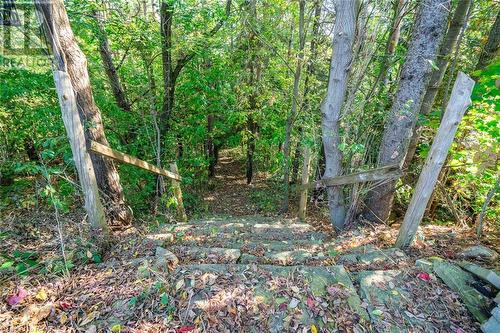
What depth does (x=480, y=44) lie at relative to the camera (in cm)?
448

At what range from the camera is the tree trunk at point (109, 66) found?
5.10m

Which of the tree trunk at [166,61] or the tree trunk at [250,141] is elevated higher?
the tree trunk at [166,61]

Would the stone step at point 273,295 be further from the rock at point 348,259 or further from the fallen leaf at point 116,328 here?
the fallen leaf at point 116,328

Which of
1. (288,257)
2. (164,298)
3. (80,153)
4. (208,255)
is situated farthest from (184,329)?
(80,153)

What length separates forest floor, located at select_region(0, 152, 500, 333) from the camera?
188 centimetres

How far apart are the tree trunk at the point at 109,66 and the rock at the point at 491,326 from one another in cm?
666

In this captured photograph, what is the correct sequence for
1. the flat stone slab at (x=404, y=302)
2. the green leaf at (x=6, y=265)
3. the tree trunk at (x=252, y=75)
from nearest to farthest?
the flat stone slab at (x=404, y=302) < the green leaf at (x=6, y=265) < the tree trunk at (x=252, y=75)

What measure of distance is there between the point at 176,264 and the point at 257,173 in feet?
34.5

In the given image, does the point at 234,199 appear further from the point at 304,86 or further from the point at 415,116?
the point at 415,116

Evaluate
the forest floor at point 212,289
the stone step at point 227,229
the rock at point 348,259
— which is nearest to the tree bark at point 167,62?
the stone step at point 227,229

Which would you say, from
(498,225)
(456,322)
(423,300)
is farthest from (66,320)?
(498,225)

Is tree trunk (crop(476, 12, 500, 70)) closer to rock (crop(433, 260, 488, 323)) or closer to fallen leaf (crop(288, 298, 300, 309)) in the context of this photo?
rock (crop(433, 260, 488, 323))

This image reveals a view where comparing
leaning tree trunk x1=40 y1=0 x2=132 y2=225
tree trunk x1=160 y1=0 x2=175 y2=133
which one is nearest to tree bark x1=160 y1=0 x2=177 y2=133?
tree trunk x1=160 y1=0 x2=175 y2=133

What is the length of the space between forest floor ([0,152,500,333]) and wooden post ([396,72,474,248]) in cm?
31
